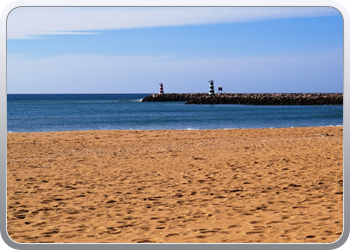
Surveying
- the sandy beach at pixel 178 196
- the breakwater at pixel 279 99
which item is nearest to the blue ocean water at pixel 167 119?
the breakwater at pixel 279 99

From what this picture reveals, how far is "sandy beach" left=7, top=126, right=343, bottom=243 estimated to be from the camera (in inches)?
174

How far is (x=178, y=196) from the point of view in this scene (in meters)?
6.18

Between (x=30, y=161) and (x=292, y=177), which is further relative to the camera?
(x=30, y=161)

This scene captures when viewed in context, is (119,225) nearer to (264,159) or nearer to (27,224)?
(27,224)

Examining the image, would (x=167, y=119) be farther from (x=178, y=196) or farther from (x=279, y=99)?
(x=279, y=99)

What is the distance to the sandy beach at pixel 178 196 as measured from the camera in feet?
14.5

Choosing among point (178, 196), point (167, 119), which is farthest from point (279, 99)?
point (178, 196)

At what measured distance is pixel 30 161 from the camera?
31.7 feet

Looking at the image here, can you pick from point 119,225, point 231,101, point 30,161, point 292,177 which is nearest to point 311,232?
point 119,225

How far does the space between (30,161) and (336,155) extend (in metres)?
7.48

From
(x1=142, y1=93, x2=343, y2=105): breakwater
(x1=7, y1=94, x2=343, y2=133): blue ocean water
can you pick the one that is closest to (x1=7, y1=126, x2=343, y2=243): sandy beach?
(x1=7, y1=94, x2=343, y2=133): blue ocean water

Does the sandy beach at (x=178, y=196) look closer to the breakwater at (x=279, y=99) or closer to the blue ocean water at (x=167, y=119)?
the blue ocean water at (x=167, y=119)

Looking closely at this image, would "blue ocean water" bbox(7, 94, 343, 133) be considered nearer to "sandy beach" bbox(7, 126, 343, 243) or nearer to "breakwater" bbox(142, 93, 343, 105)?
"breakwater" bbox(142, 93, 343, 105)
